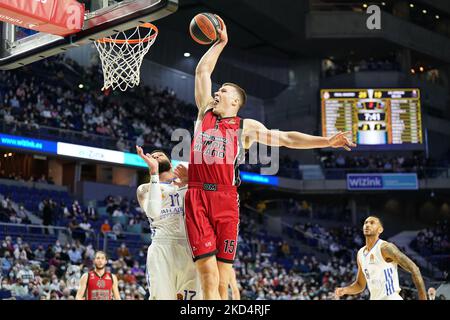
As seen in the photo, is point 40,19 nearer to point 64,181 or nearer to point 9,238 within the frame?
point 9,238

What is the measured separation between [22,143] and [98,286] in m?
11.1

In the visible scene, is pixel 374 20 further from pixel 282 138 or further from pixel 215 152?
pixel 215 152

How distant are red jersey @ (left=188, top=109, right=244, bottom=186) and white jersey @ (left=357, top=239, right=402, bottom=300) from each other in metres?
2.41

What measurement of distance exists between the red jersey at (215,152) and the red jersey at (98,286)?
4.26 meters

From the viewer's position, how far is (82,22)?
6930 mm

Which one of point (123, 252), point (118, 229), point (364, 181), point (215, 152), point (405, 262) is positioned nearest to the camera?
point (215, 152)

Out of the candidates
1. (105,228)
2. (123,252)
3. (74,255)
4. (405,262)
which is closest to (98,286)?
(405,262)

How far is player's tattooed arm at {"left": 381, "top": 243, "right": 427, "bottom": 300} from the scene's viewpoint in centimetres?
621

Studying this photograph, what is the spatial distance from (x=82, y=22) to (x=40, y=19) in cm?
53

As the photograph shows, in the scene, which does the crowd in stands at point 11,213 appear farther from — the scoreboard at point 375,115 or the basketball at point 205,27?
the scoreboard at point 375,115

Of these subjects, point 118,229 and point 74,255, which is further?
point 118,229

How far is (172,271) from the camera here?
5.37m

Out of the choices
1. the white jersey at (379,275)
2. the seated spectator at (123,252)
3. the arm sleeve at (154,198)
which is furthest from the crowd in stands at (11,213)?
the arm sleeve at (154,198)
